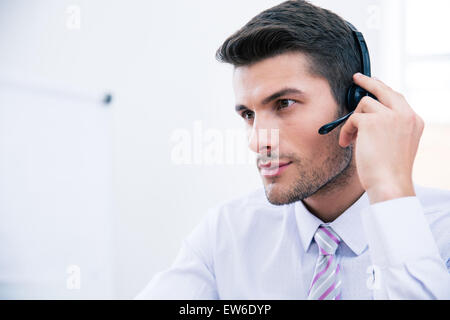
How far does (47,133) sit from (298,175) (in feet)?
3.82

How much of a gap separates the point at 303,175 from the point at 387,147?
0.23 meters

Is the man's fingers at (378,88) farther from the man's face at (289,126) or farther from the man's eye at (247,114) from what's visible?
the man's eye at (247,114)

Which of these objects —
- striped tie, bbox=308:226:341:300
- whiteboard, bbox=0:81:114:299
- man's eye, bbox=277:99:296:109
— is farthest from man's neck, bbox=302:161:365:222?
whiteboard, bbox=0:81:114:299

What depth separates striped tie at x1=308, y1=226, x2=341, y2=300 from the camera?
33.6 inches

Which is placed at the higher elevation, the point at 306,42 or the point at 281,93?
the point at 306,42

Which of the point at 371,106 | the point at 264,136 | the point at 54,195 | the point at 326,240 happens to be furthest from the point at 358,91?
the point at 54,195

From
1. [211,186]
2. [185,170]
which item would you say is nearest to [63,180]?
[185,170]

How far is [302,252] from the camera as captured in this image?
3.22 ft

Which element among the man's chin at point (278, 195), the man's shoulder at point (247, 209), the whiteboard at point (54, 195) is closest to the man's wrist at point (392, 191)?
the man's chin at point (278, 195)

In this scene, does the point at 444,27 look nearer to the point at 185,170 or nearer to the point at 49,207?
the point at 185,170

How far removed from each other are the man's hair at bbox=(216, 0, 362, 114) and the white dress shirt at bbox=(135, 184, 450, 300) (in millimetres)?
315

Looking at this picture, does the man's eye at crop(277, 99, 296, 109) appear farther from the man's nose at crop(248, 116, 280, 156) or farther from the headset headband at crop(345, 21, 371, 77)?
the headset headband at crop(345, 21, 371, 77)

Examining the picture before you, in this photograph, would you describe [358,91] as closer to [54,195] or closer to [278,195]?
[278,195]

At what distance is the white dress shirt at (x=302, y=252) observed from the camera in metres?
0.73
